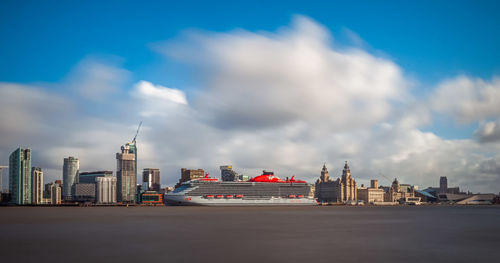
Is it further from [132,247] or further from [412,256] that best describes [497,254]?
[132,247]

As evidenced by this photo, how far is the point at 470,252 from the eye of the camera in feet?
132

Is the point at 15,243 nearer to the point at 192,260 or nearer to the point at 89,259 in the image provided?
the point at 89,259

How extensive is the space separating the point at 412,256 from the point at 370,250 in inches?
177

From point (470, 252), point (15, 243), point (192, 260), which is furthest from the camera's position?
point (15, 243)

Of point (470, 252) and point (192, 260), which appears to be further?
point (470, 252)

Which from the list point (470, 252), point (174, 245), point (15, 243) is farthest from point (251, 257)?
point (15, 243)

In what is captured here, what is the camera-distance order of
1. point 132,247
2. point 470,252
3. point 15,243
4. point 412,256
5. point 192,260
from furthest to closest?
point 15,243
point 132,247
point 470,252
point 412,256
point 192,260

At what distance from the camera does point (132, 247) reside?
142ft

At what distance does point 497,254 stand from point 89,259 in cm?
3299

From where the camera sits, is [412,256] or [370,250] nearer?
[412,256]

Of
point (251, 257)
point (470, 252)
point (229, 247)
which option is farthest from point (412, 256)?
point (229, 247)

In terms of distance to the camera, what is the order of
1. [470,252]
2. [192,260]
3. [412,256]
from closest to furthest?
[192,260] < [412,256] < [470,252]

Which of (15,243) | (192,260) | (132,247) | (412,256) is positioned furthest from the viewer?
(15,243)

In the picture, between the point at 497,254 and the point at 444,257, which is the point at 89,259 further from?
the point at 497,254
